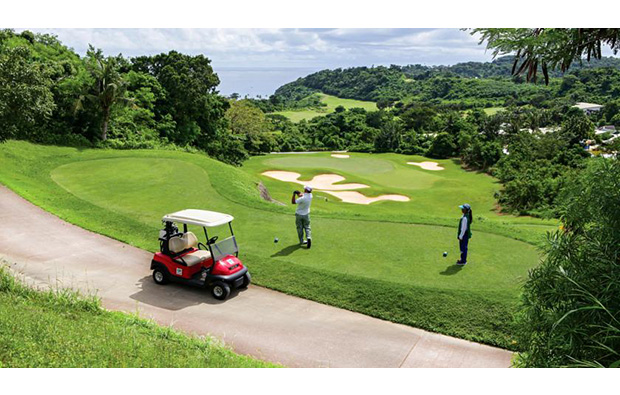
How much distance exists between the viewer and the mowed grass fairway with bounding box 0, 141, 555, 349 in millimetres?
9531

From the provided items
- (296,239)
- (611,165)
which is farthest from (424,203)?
(611,165)

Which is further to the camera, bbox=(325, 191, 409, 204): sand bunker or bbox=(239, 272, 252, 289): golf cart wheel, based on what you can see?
bbox=(325, 191, 409, 204): sand bunker

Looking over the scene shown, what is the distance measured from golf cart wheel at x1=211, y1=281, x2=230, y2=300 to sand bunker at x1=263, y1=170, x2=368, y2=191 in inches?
923

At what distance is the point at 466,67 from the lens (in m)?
177

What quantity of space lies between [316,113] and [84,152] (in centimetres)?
8364

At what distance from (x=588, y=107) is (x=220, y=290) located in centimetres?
8474

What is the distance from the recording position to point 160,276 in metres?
10.4

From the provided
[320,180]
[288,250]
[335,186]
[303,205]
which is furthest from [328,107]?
[288,250]

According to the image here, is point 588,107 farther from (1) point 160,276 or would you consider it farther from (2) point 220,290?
(1) point 160,276

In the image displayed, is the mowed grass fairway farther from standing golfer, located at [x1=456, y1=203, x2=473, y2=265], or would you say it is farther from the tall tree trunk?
the tall tree trunk

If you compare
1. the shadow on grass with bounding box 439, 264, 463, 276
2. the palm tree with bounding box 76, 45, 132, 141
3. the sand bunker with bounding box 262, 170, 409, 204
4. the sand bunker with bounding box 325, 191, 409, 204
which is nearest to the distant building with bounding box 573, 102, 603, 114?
the sand bunker with bounding box 262, 170, 409, 204

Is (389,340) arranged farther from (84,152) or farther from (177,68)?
(177,68)

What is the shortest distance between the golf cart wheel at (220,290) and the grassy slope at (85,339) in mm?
1751

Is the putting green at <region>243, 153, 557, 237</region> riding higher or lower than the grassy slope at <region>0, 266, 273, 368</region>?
lower
